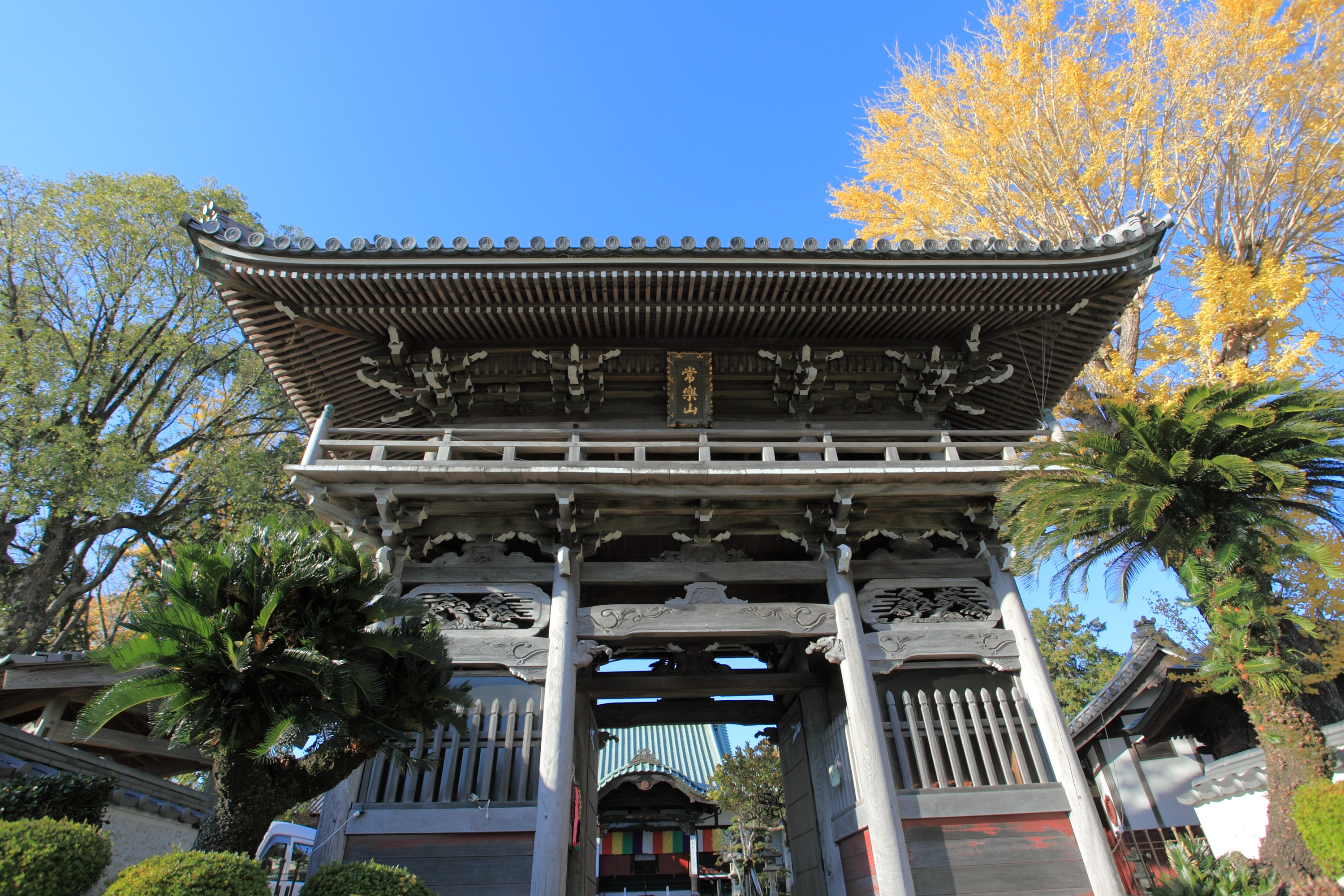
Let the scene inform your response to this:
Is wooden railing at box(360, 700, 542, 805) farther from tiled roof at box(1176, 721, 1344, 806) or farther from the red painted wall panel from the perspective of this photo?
tiled roof at box(1176, 721, 1344, 806)

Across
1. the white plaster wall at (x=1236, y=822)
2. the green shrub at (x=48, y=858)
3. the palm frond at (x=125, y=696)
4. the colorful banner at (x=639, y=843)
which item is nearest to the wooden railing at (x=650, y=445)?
the palm frond at (x=125, y=696)

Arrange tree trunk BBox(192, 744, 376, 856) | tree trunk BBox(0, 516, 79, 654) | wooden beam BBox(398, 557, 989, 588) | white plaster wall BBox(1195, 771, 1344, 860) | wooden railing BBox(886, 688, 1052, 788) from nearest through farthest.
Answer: tree trunk BBox(192, 744, 376, 856)
wooden railing BBox(886, 688, 1052, 788)
wooden beam BBox(398, 557, 989, 588)
white plaster wall BBox(1195, 771, 1344, 860)
tree trunk BBox(0, 516, 79, 654)

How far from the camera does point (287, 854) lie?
60.2 ft

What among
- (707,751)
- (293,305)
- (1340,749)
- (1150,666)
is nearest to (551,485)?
(293,305)

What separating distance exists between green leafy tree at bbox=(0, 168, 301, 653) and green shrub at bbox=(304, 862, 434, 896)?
12851 millimetres

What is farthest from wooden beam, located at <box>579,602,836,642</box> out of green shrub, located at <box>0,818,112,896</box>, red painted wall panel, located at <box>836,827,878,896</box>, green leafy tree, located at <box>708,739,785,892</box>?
green leafy tree, located at <box>708,739,785,892</box>

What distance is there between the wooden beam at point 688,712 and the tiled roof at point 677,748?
18720 mm

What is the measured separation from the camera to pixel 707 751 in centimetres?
3388

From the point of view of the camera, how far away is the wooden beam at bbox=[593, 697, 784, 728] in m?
11.7

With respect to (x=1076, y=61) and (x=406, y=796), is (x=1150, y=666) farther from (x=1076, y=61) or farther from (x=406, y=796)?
(x=406, y=796)

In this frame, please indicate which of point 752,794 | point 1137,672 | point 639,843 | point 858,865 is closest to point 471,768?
point 858,865

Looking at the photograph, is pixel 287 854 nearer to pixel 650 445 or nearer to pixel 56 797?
pixel 56 797

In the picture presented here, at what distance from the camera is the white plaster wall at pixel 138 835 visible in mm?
8695

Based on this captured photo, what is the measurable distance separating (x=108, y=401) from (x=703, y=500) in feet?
54.4
